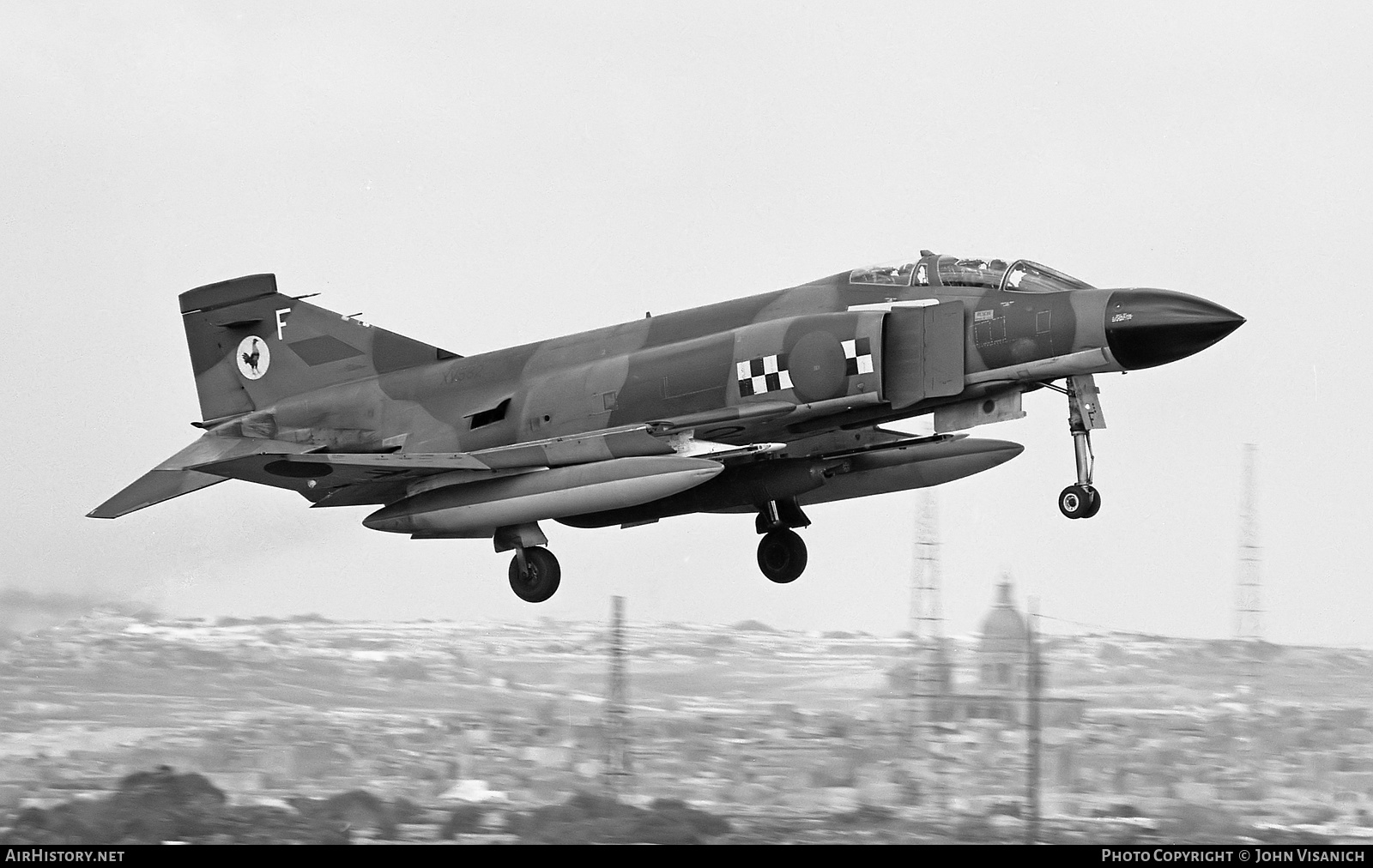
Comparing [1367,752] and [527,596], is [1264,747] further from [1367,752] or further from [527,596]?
[527,596]

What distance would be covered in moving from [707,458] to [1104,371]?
14.7 feet

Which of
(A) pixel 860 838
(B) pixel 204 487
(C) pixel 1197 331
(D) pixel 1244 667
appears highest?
(C) pixel 1197 331

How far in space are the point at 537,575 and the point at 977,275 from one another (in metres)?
6.82

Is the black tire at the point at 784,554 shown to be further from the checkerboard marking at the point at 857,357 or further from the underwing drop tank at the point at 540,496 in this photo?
the checkerboard marking at the point at 857,357

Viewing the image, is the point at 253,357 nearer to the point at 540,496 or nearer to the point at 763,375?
the point at 540,496

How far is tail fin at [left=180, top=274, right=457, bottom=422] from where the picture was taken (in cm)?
2200

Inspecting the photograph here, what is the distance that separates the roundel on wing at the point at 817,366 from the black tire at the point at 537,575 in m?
4.47

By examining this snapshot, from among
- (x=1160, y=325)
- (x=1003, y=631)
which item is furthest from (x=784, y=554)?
(x=1003, y=631)

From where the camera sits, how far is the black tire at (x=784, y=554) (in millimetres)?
20844

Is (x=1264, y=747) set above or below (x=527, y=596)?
below

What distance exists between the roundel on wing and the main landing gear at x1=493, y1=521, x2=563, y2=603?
4.36 metres

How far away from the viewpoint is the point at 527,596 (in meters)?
19.8

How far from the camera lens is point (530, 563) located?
19641 mm
